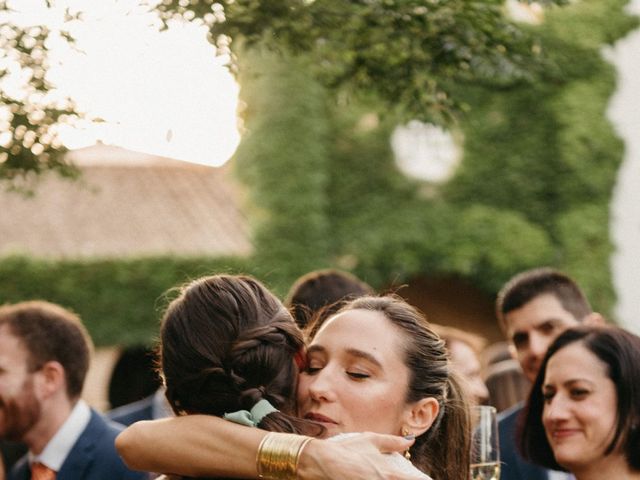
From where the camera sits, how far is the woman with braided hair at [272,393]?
2594 millimetres

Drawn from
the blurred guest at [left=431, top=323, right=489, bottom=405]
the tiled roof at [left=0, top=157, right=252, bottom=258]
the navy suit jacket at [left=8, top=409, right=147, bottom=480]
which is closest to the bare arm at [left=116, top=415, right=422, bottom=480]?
the navy suit jacket at [left=8, top=409, right=147, bottom=480]

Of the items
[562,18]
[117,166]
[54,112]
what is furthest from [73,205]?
[54,112]

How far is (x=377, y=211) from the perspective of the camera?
1648cm

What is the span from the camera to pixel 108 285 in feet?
54.3

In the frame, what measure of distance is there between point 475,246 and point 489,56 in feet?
40.8

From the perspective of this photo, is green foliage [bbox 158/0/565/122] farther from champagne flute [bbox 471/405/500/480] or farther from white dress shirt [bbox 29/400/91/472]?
white dress shirt [bbox 29/400/91/472]

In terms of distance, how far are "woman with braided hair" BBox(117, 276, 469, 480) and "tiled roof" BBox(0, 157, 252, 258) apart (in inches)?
536

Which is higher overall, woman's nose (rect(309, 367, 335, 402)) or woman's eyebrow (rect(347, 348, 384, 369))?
woman's eyebrow (rect(347, 348, 384, 369))

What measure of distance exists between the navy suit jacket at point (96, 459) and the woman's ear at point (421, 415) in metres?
1.59

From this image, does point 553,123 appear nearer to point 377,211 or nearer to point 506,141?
point 506,141

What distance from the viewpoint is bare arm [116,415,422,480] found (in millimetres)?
2545

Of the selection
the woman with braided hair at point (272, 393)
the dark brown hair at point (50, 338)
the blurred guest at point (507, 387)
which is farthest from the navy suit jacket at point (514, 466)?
the blurred guest at point (507, 387)

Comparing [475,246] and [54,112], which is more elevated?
[475,246]

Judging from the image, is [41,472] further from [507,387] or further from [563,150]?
[563,150]
